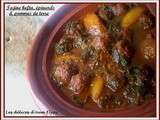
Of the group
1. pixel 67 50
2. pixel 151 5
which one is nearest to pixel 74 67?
pixel 67 50

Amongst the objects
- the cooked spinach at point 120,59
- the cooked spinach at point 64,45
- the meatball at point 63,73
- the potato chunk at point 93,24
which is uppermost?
the potato chunk at point 93,24

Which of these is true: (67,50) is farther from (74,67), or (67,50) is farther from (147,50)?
(147,50)

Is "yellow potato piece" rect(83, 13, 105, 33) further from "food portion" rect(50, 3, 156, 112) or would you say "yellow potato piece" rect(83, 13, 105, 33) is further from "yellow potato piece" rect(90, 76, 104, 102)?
"yellow potato piece" rect(90, 76, 104, 102)

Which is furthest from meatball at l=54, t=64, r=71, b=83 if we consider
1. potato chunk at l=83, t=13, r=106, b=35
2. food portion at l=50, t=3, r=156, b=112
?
potato chunk at l=83, t=13, r=106, b=35

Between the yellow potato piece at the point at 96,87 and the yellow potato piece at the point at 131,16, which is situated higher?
the yellow potato piece at the point at 131,16

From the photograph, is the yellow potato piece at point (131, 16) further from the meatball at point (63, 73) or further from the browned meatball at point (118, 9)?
the meatball at point (63, 73)

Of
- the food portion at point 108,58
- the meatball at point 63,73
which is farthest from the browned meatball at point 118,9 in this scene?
the meatball at point 63,73
